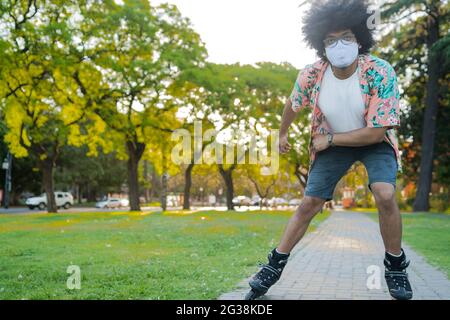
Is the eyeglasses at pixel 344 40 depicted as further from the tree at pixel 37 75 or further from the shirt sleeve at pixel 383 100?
the tree at pixel 37 75

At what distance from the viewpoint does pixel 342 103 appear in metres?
3.90

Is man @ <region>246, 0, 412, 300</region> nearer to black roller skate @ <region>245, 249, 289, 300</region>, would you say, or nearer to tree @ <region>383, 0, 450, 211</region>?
black roller skate @ <region>245, 249, 289, 300</region>

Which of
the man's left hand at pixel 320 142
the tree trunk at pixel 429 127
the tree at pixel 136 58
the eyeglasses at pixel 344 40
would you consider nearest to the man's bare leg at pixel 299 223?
the man's left hand at pixel 320 142

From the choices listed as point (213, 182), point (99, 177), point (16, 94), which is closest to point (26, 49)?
point (16, 94)

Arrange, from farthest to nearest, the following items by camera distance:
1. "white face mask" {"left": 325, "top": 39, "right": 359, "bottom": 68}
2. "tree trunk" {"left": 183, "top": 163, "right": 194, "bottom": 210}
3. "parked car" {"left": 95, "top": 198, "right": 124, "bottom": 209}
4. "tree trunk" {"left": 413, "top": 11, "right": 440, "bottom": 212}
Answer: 1. "parked car" {"left": 95, "top": 198, "right": 124, "bottom": 209}
2. "tree trunk" {"left": 183, "top": 163, "right": 194, "bottom": 210}
3. "tree trunk" {"left": 413, "top": 11, "right": 440, "bottom": 212}
4. "white face mask" {"left": 325, "top": 39, "right": 359, "bottom": 68}

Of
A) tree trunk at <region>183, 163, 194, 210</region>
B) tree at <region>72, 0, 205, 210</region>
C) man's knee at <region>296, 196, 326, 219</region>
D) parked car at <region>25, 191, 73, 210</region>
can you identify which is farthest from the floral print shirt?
parked car at <region>25, 191, 73, 210</region>

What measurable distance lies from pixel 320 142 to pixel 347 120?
26cm

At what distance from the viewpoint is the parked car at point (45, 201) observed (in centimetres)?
4222

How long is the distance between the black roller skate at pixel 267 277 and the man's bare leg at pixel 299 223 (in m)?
0.07

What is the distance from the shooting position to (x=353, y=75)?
391 cm

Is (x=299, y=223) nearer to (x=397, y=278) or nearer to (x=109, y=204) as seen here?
(x=397, y=278)

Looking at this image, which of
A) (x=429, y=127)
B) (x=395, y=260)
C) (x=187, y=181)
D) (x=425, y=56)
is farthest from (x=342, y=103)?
(x=187, y=181)

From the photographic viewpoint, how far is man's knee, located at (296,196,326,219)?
4.08 metres
